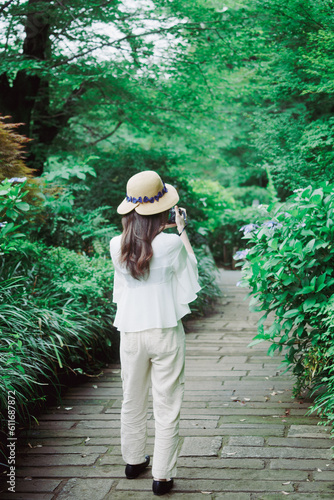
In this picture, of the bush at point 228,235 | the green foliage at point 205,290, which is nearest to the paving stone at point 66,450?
the green foliage at point 205,290

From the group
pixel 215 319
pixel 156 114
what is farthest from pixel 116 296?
pixel 156 114

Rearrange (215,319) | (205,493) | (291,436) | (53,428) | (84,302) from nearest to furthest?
(205,493), (291,436), (53,428), (84,302), (215,319)

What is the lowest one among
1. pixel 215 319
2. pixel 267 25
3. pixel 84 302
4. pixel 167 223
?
pixel 215 319

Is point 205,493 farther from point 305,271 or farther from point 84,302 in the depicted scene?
point 84,302

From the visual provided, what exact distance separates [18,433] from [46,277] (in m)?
1.98

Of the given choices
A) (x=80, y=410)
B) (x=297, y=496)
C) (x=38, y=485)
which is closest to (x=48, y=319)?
(x=80, y=410)

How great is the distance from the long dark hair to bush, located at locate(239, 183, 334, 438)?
1042 millimetres

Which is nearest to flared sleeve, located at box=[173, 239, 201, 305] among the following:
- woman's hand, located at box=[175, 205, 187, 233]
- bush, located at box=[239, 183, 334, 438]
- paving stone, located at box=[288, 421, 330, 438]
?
woman's hand, located at box=[175, 205, 187, 233]

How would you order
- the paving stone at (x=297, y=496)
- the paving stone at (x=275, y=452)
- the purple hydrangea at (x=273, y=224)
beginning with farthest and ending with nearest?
the purple hydrangea at (x=273, y=224) → the paving stone at (x=275, y=452) → the paving stone at (x=297, y=496)

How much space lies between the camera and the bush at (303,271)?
3.42 metres

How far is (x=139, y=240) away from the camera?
2.77 meters

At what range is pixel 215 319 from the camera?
700 cm

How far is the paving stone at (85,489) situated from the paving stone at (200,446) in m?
0.55

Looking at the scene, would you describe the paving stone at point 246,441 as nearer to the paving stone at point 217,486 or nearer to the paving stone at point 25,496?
the paving stone at point 217,486
